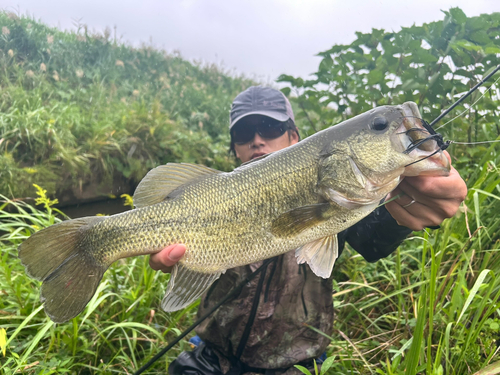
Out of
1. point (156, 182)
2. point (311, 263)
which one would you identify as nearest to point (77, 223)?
point (156, 182)

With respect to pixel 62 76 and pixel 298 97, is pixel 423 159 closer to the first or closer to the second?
pixel 298 97

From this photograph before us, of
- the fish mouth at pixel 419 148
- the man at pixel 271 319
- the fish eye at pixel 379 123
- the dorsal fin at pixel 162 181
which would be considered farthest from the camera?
the man at pixel 271 319

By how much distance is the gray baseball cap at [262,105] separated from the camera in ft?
8.67

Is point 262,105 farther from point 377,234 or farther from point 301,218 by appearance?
point 301,218

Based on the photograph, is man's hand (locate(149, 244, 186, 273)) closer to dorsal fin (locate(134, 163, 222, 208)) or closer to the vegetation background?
dorsal fin (locate(134, 163, 222, 208))

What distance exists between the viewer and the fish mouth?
1211 mm

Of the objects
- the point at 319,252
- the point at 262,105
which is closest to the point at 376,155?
the point at 319,252

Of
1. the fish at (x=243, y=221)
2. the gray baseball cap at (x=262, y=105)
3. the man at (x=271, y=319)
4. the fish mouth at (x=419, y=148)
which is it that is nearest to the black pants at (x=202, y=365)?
the man at (x=271, y=319)

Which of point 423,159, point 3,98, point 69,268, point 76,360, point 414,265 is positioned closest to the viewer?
point 423,159

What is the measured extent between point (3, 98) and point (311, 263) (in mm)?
5255

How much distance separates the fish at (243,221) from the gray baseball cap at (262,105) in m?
1.28

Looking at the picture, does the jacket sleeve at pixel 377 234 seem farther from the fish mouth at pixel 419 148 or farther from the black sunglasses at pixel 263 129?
the black sunglasses at pixel 263 129

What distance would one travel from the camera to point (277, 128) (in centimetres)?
263

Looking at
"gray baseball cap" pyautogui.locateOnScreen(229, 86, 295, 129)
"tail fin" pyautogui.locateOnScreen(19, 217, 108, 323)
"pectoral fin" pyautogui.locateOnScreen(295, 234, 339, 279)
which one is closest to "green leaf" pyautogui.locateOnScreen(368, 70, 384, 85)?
"gray baseball cap" pyautogui.locateOnScreen(229, 86, 295, 129)
